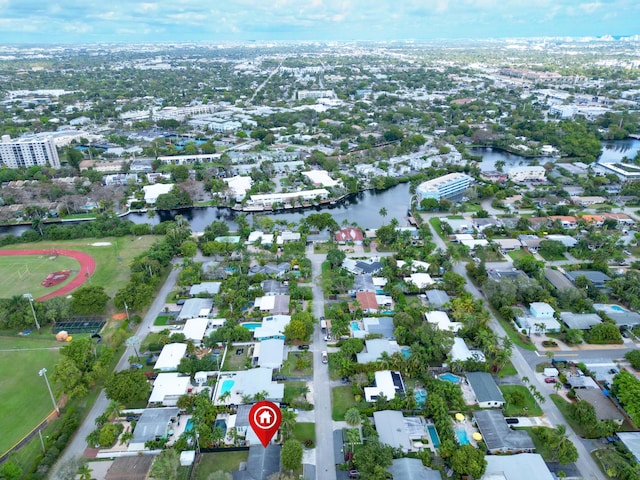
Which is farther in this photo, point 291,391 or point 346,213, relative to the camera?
point 346,213

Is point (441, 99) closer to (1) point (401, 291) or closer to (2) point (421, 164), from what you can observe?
(2) point (421, 164)

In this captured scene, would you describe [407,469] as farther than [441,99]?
No

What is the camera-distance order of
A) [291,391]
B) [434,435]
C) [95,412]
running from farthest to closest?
[291,391], [95,412], [434,435]

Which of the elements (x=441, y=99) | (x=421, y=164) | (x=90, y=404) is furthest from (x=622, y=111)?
(x=90, y=404)

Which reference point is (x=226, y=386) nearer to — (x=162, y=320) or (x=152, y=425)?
(x=152, y=425)

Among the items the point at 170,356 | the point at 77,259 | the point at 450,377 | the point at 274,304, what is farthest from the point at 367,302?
the point at 77,259

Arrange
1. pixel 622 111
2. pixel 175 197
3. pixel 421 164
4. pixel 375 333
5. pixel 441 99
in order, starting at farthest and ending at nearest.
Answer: pixel 441 99, pixel 622 111, pixel 421 164, pixel 175 197, pixel 375 333

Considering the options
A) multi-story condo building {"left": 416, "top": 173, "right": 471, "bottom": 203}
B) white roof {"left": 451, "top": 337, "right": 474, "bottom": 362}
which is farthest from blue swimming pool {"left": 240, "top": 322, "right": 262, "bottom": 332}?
multi-story condo building {"left": 416, "top": 173, "right": 471, "bottom": 203}
